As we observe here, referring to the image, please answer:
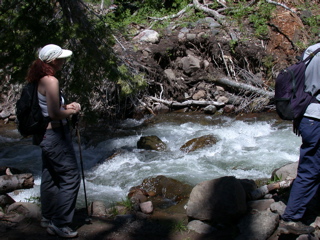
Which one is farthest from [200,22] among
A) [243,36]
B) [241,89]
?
[241,89]

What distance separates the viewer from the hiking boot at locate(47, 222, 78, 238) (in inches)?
149

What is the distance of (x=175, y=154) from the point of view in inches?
319

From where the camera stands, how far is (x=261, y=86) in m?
11.4

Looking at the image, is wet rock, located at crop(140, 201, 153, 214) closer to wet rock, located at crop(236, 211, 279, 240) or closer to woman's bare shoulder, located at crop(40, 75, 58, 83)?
wet rock, located at crop(236, 211, 279, 240)

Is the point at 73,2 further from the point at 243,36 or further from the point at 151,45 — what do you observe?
the point at 243,36

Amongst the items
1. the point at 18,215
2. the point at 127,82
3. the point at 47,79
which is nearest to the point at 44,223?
the point at 18,215

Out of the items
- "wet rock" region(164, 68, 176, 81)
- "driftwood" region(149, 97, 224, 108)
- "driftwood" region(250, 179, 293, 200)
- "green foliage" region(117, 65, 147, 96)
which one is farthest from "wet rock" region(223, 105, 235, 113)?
"driftwood" region(250, 179, 293, 200)

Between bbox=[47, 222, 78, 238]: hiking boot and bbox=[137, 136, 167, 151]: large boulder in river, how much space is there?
4.70 metres

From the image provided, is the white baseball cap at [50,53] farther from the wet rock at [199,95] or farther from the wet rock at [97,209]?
the wet rock at [199,95]

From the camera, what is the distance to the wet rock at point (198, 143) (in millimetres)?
8312

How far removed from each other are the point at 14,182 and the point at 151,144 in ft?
13.7

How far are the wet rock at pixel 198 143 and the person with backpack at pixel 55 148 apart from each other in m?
4.72

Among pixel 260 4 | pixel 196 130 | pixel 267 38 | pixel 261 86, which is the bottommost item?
pixel 196 130

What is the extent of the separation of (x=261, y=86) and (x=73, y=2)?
6.65m
